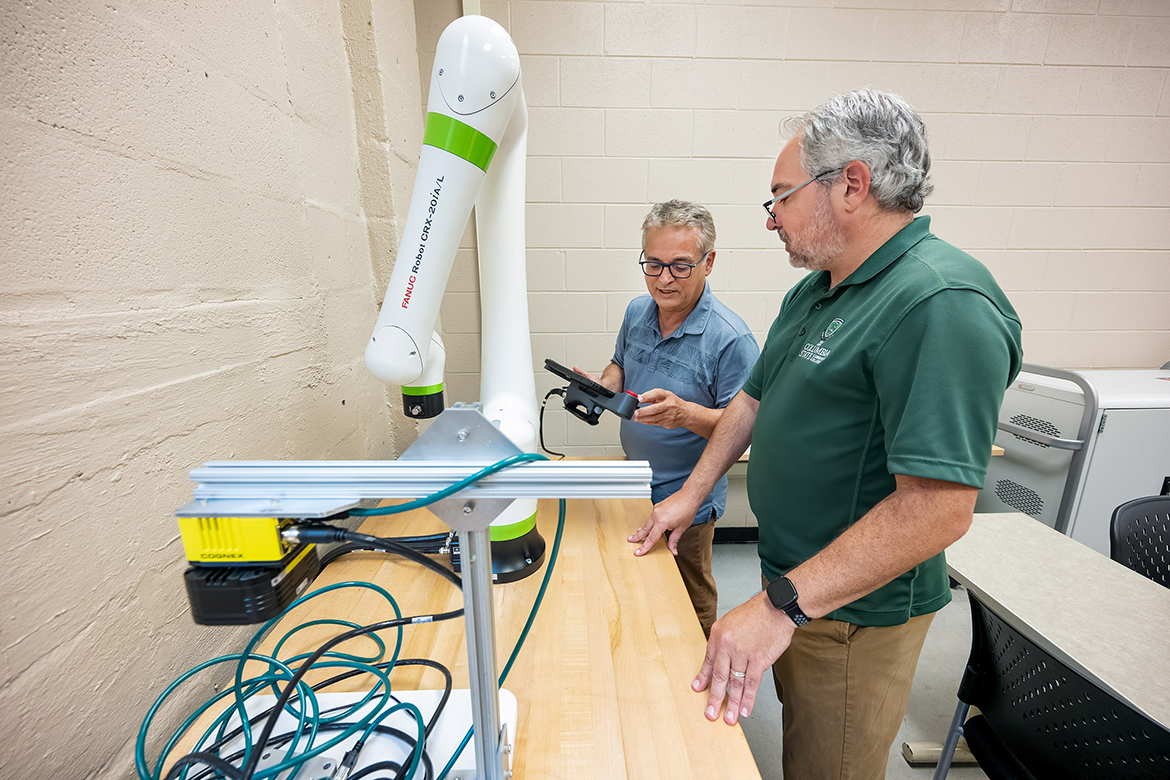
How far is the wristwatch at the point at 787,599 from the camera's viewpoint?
2.28 ft

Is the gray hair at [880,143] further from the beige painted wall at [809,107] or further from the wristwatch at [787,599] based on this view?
the beige painted wall at [809,107]

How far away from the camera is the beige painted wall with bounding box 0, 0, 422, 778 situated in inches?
18.4

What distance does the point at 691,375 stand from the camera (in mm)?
1396

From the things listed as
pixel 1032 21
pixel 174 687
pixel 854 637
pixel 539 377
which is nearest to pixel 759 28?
pixel 1032 21

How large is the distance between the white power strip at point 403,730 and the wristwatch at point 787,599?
0.40 metres

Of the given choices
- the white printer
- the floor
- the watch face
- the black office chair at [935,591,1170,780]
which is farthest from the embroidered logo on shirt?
the white printer

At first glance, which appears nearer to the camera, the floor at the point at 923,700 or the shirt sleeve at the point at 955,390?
the shirt sleeve at the point at 955,390

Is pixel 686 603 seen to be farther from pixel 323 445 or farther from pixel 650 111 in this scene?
pixel 650 111

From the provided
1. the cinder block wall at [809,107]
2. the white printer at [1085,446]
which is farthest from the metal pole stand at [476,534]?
the white printer at [1085,446]

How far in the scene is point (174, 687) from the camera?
0.62 m

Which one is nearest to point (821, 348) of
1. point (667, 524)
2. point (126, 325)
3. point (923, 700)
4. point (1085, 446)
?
point (667, 524)

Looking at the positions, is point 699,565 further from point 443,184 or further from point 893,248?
point 443,184

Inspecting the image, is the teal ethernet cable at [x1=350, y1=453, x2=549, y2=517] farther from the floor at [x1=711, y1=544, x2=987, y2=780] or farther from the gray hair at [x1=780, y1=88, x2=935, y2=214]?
the floor at [x1=711, y1=544, x2=987, y2=780]

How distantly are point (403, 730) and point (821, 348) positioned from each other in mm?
861
